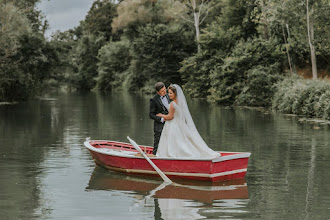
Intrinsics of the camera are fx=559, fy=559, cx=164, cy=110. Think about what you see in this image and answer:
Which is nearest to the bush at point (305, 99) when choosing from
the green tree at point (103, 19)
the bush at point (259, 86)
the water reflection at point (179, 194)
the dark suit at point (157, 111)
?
the bush at point (259, 86)

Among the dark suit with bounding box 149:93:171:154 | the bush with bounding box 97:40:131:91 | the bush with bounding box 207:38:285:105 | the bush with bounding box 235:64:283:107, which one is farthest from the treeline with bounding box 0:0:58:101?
the dark suit with bounding box 149:93:171:154

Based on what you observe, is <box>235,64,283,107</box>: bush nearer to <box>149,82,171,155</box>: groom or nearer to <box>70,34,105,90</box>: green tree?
<box>149,82,171,155</box>: groom

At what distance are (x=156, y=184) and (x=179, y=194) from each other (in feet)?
A: 3.57

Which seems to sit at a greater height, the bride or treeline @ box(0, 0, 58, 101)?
treeline @ box(0, 0, 58, 101)

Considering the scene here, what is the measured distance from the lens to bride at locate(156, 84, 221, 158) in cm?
1196

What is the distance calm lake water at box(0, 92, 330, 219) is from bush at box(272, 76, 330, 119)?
4.38 m

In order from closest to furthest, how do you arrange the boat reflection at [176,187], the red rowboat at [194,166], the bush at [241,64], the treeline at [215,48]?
the boat reflection at [176,187] < the red rowboat at [194,166] < the treeline at [215,48] < the bush at [241,64]

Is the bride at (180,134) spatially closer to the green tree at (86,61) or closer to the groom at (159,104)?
the groom at (159,104)

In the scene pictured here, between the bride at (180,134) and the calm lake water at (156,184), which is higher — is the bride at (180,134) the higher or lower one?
the higher one

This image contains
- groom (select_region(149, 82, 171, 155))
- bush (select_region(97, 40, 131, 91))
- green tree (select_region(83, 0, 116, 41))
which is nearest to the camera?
groom (select_region(149, 82, 171, 155))

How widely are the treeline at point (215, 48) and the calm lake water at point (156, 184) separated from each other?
8796 millimetres

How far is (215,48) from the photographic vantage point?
45.1 metres

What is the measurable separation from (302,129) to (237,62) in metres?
15.9

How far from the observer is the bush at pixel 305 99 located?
25781mm
